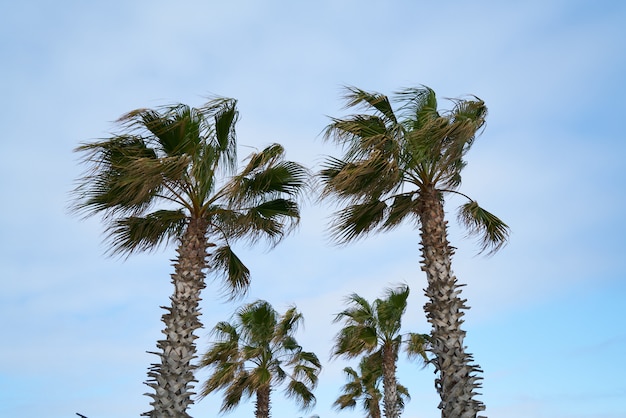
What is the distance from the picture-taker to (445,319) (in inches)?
433

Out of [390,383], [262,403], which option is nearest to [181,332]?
[262,403]

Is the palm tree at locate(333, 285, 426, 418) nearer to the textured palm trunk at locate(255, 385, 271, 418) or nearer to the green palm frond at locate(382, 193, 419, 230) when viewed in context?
the textured palm trunk at locate(255, 385, 271, 418)

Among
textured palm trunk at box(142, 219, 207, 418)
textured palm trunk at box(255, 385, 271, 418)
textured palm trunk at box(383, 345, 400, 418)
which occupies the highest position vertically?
textured palm trunk at box(383, 345, 400, 418)

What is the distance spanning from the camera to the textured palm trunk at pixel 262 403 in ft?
70.0

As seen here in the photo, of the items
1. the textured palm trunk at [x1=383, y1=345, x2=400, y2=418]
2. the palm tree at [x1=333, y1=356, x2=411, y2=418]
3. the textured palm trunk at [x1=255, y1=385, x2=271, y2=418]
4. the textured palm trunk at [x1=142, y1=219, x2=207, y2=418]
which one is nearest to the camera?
the textured palm trunk at [x1=142, y1=219, x2=207, y2=418]

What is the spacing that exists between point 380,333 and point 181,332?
1408 cm

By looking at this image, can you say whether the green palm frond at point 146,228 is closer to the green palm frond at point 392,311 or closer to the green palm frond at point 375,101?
the green palm frond at point 375,101

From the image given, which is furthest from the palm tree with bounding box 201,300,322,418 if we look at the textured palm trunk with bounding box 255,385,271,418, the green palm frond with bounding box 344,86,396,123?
the green palm frond with bounding box 344,86,396,123

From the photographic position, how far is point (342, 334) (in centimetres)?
2422

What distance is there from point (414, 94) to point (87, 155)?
696 centimetres

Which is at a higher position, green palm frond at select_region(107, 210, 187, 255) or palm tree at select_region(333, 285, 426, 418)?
palm tree at select_region(333, 285, 426, 418)

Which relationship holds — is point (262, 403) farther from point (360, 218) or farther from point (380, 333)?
point (360, 218)

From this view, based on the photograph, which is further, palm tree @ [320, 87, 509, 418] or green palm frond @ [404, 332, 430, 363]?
green palm frond @ [404, 332, 430, 363]

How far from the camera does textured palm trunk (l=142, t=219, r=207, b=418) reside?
33.4 feet
